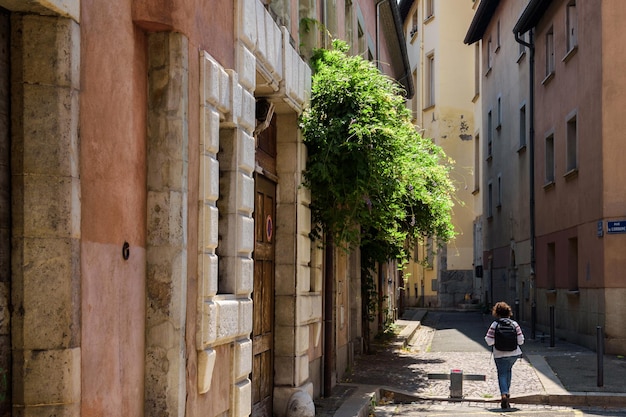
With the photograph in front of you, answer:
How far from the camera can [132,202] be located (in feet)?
19.4

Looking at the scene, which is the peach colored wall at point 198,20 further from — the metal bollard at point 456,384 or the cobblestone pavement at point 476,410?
the metal bollard at point 456,384

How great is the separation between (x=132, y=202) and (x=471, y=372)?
1158 cm

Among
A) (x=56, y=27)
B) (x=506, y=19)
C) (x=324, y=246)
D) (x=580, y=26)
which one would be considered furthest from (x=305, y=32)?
(x=506, y=19)

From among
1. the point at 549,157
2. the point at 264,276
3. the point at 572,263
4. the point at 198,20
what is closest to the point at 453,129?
the point at 549,157

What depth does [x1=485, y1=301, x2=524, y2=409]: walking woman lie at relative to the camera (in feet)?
42.6

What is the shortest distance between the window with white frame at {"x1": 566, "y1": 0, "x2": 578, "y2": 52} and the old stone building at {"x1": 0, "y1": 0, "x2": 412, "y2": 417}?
41.7 feet

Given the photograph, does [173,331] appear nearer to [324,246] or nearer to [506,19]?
[324,246]

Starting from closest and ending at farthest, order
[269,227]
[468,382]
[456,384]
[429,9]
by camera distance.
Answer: [269,227] → [456,384] → [468,382] → [429,9]

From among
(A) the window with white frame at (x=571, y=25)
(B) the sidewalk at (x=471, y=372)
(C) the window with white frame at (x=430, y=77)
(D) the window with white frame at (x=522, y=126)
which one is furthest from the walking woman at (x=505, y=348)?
(C) the window with white frame at (x=430, y=77)

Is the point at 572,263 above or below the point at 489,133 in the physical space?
below

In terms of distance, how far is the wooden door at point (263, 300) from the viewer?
10062 mm

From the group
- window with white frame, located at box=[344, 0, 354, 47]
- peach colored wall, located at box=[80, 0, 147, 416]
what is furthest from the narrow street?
peach colored wall, located at box=[80, 0, 147, 416]

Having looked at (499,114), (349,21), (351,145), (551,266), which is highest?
(499,114)

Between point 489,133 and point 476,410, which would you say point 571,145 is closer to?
point 476,410
